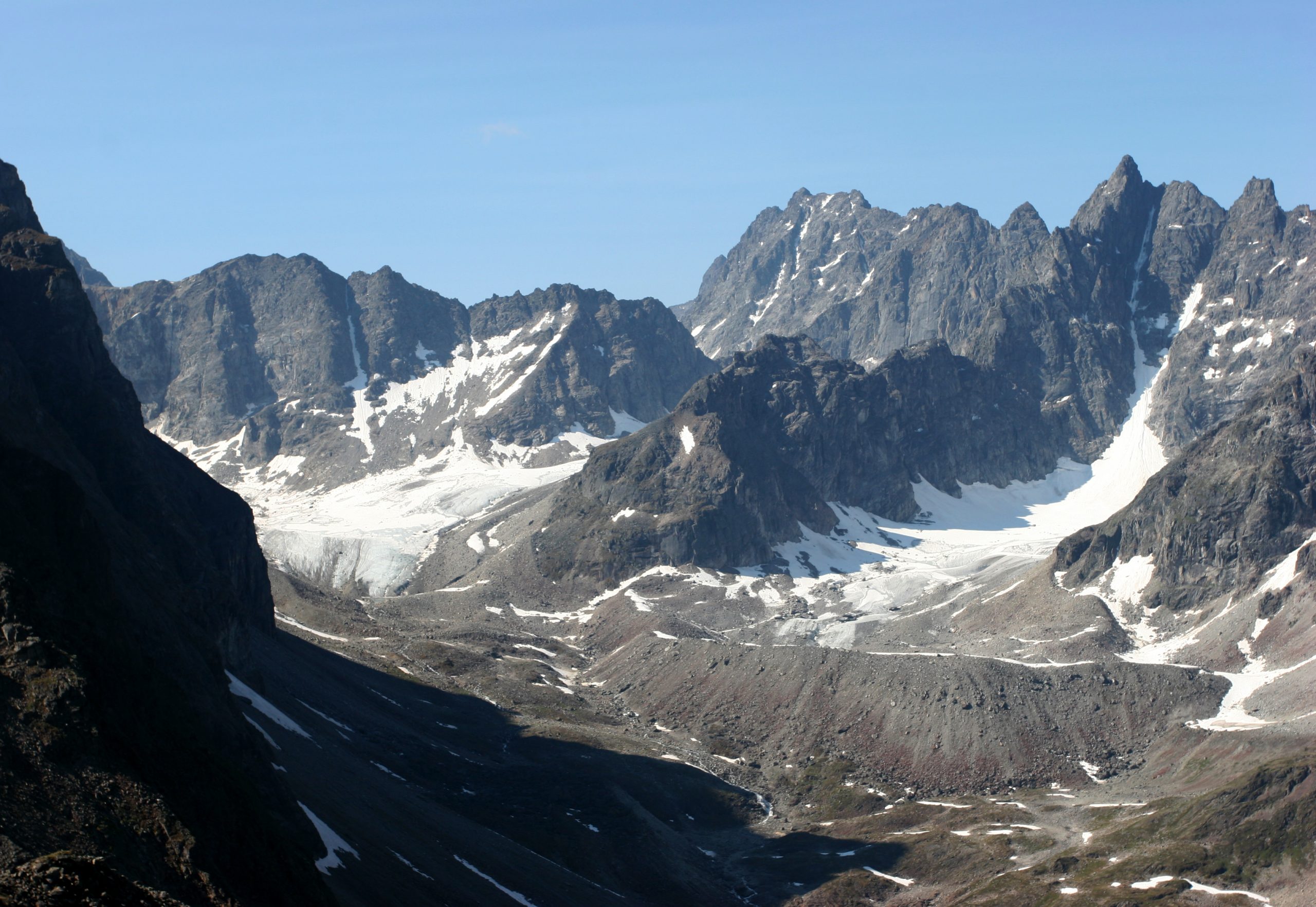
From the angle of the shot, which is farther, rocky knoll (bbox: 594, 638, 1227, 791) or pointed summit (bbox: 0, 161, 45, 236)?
rocky knoll (bbox: 594, 638, 1227, 791)

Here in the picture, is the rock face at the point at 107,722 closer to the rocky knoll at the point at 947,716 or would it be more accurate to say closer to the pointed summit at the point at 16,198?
the pointed summit at the point at 16,198

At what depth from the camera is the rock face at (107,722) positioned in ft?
184

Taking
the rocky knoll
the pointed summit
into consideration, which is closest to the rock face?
the pointed summit

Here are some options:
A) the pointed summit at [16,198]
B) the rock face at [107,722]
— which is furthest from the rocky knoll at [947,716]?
the pointed summit at [16,198]

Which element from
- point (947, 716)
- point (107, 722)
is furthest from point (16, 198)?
point (947, 716)

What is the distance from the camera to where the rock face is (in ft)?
184

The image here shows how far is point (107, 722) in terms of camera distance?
212 ft

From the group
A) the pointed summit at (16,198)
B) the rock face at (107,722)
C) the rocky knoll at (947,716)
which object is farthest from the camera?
the rocky knoll at (947,716)

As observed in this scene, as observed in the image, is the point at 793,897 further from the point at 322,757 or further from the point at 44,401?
the point at 44,401

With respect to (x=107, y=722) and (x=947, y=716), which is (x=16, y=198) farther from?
(x=947, y=716)

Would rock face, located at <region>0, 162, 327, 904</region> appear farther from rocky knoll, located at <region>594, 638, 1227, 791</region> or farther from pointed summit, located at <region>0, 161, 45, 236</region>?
rocky knoll, located at <region>594, 638, 1227, 791</region>

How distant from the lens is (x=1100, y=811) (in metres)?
146

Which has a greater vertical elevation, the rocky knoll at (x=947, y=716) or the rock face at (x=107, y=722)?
the rock face at (x=107, y=722)

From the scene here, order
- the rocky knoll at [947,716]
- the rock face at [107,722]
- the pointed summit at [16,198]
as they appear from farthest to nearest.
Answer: the rocky knoll at [947,716] < the pointed summit at [16,198] < the rock face at [107,722]
